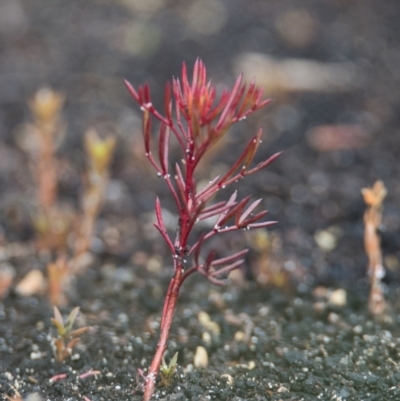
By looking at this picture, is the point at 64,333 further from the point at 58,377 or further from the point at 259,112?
the point at 259,112

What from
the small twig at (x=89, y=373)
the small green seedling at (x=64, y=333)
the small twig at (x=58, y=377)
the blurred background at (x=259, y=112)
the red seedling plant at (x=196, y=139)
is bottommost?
the small twig at (x=58, y=377)

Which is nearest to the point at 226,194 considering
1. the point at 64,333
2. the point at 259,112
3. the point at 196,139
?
the point at 259,112

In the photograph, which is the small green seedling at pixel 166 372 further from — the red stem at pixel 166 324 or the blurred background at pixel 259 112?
the blurred background at pixel 259 112

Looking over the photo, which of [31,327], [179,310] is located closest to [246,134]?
[179,310]

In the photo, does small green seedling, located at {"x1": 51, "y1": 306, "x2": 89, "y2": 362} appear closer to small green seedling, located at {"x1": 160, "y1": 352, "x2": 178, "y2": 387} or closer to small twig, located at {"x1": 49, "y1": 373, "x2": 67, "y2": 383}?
small twig, located at {"x1": 49, "y1": 373, "x2": 67, "y2": 383}

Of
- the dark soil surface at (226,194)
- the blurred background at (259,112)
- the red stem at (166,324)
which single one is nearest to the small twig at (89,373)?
the dark soil surface at (226,194)

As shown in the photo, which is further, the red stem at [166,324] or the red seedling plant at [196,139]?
the red stem at [166,324]
